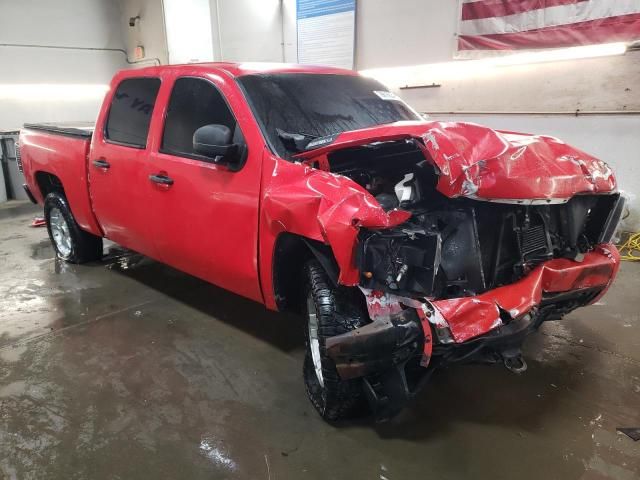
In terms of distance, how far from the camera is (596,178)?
2.18 metres

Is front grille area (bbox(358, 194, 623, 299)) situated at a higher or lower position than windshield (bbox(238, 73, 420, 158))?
lower

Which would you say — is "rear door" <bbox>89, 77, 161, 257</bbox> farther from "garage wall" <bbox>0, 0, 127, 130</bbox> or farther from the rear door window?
"garage wall" <bbox>0, 0, 127, 130</bbox>

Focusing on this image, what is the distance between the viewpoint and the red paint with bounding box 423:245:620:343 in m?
1.81

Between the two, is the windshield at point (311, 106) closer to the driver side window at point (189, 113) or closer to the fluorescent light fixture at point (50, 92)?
the driver side window at point (189, 113)

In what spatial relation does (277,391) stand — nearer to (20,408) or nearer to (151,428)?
(151,428)

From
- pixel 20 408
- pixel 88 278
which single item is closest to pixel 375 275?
pixel 20 408

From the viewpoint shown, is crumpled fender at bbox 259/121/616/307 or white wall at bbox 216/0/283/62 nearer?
crumpled fender at bbox 259/121/616/307

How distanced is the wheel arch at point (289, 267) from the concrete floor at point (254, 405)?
Answer: 1.67ft

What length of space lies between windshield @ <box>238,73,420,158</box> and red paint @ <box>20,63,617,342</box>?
10 centimetres

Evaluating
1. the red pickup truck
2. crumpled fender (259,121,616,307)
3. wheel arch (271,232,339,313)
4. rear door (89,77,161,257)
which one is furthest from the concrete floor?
crumpled fender (259,121,616,307)

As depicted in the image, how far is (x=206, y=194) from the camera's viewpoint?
2.76 m

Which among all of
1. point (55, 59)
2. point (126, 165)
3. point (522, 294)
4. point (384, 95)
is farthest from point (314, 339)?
point (55, 59)

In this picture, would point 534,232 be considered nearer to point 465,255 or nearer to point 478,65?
point 465,255

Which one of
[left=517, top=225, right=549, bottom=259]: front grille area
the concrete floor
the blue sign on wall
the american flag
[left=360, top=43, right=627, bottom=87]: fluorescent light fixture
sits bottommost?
the concrete floor
